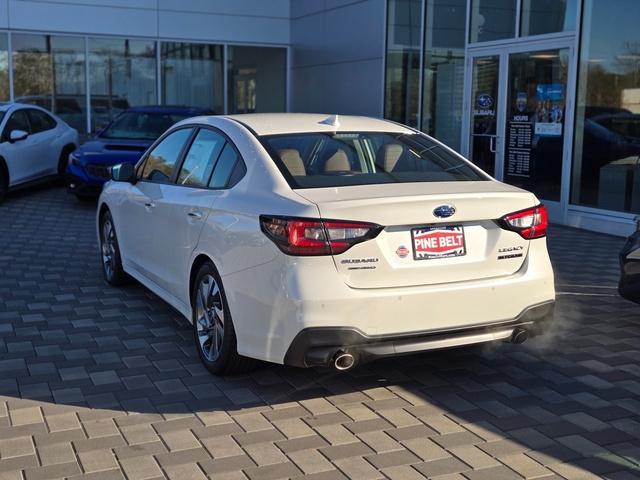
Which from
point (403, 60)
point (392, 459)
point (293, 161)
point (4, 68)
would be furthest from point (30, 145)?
point (392, 459)

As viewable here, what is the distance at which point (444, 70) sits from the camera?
13.8 metres

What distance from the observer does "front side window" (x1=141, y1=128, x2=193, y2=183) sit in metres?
5.71

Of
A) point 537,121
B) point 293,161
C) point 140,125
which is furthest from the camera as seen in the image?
point 140,125

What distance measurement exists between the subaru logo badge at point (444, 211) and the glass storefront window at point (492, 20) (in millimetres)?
8518

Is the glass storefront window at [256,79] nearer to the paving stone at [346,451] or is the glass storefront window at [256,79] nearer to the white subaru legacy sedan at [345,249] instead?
the white subaru legacy sedan at [345,249]

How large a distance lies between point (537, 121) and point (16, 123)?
8383 mm

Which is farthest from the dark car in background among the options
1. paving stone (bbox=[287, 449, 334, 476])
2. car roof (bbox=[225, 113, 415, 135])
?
paving stone (bbox=[287, 449, 334, 476])

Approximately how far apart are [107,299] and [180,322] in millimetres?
1036

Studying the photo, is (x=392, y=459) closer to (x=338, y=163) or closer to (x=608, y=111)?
(x=338, y=163)

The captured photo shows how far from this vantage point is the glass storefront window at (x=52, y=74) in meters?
17.5

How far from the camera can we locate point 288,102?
1981cm

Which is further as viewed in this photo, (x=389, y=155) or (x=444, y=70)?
(x=444, y=70)

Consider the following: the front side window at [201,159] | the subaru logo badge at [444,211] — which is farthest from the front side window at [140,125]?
the subaru logo badge at [444,211]

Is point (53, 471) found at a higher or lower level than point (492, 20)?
lower
